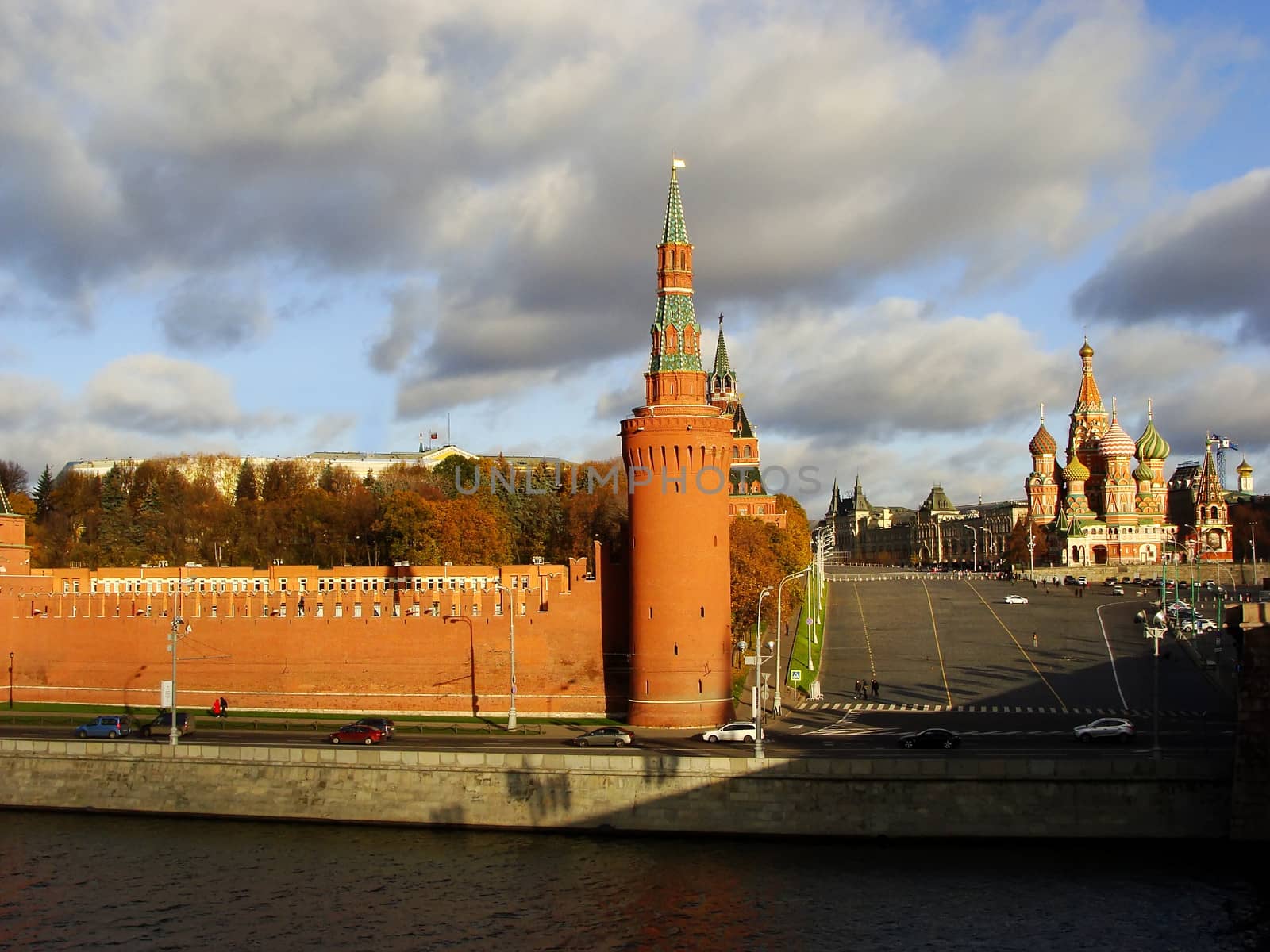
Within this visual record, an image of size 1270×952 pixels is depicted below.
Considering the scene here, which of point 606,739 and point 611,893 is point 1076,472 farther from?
point 611,893

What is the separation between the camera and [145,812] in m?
48.3

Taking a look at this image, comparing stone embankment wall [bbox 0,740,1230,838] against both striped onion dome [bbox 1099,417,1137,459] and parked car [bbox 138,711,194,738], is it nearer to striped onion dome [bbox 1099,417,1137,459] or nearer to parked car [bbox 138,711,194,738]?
parked car [bbox 138,711,194,738]

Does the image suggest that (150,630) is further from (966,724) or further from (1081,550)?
(1081,550)

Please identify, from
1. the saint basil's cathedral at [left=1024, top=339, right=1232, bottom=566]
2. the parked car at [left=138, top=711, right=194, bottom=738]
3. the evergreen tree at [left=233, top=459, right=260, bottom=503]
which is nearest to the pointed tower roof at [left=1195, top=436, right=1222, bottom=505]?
the saint basil's cathedral at [left=1024, top=339, right=1232, bottom=566]

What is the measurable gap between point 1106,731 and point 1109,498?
5001 inches

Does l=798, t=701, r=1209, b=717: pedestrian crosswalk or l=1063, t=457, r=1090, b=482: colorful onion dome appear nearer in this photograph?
l=798, t=701, r=1209, b=717: pedestrian crosswalk

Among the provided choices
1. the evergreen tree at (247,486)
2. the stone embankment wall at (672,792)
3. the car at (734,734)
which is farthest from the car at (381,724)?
the evergreen tree at (247,486)

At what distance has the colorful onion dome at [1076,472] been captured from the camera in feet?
564

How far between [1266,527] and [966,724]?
12882 centimetres

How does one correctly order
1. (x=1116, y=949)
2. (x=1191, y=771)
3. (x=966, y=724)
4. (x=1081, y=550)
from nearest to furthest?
(x=1116, y=949), (x=1191, y=771), (x=966, y=724), (x=1081, y=550)

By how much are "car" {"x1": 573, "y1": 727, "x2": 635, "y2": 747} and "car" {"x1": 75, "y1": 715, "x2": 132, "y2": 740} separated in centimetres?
1777

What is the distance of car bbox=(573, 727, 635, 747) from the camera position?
49312 mm

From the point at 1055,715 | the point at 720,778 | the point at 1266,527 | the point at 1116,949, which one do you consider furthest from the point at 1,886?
the point at 1266,527

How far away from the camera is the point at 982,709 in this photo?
2301 inches
